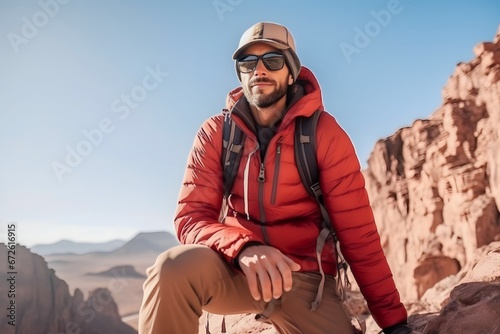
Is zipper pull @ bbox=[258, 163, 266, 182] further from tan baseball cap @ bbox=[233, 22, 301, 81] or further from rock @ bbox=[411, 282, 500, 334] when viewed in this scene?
rock @ bbox=[411, 282, 500, 334]

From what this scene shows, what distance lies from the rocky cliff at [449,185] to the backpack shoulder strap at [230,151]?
30.5 meters

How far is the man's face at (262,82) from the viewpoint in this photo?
385 cm

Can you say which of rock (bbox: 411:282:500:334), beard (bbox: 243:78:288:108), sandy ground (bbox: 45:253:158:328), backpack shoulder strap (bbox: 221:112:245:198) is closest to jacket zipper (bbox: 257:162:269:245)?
backpack shoulder strap (bbox: 221:112:245:198)

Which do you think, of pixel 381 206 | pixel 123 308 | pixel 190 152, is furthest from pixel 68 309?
pixel 190 152

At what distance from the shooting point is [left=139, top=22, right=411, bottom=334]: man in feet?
11.4

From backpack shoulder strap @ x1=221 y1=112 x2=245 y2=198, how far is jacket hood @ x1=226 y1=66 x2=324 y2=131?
233 mm

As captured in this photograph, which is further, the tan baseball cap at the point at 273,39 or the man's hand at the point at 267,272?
the tan baseball cap at the point at 273,39

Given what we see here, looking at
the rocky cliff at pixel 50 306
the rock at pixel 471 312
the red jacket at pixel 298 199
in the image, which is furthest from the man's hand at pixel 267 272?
the rocky cliff at pixel 50 306

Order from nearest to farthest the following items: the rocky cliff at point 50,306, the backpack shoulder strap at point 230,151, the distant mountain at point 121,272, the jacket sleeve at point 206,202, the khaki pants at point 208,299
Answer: the khaki pants at point 208,299 → the jacket sleeve at point 206,202 → the backpack shoulder strap at point 230,151 → the rocky cliff at point 50,306 → the distant mountain at point 121,272

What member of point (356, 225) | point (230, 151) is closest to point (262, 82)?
point (230, 151)

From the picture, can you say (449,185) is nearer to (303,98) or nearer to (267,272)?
(303,98)

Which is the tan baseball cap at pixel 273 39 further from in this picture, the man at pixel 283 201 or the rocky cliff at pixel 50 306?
the rocky cliff at pixel 50 306

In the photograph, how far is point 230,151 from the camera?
3.74 meters

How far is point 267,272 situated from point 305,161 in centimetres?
122
